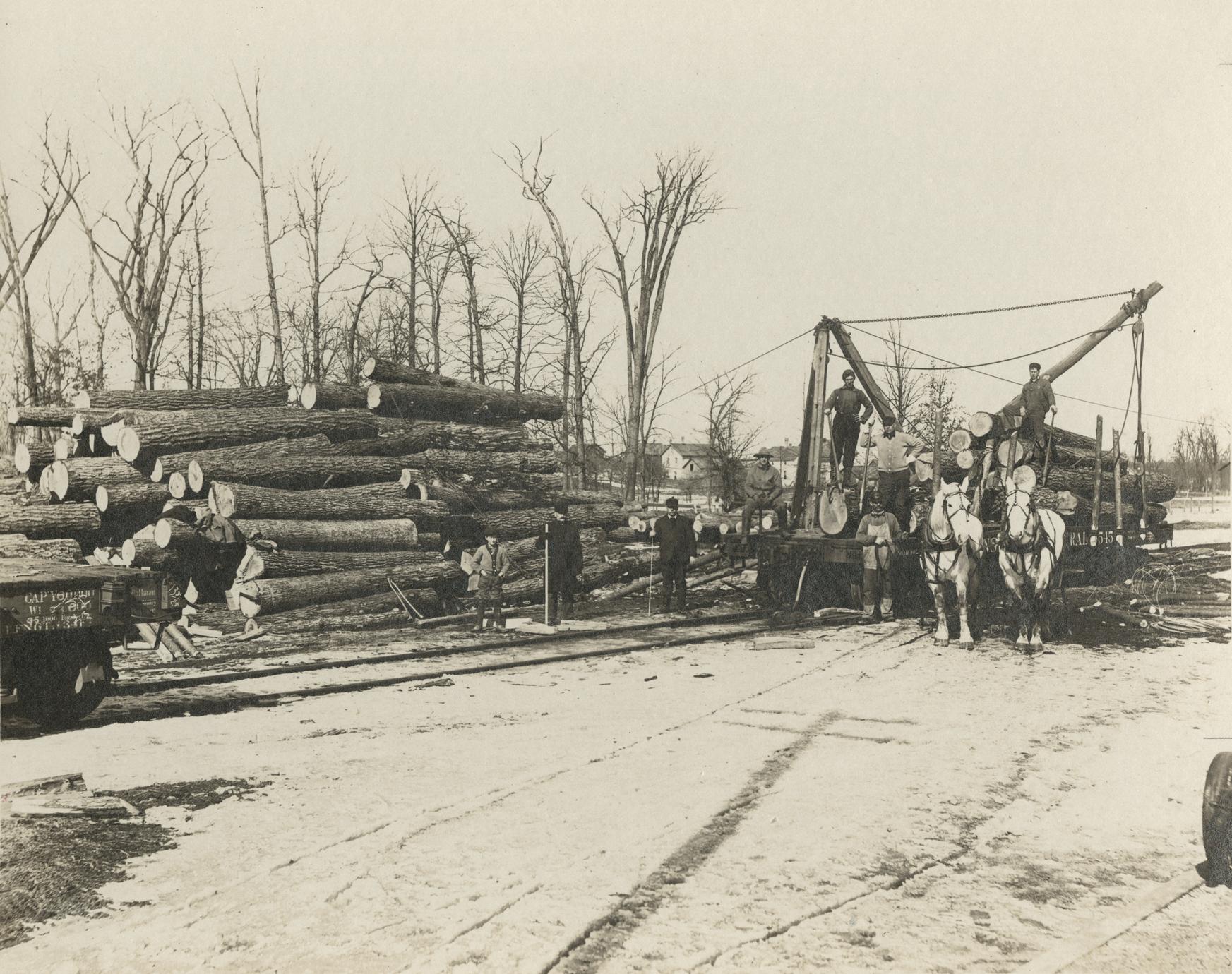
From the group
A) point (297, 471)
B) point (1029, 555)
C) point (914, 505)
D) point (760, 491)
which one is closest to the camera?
point (1029, 555)

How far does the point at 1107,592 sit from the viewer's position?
1756cm

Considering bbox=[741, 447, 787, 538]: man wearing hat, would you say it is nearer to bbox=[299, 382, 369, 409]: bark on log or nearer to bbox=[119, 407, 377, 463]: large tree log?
bbox=[119, 407, 377, 463]: large tree log

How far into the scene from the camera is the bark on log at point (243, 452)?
15.0m

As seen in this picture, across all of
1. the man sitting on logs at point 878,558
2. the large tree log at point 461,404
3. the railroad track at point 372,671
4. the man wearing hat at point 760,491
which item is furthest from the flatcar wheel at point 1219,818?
the large tree log at point 461,404

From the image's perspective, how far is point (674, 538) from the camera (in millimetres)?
16641

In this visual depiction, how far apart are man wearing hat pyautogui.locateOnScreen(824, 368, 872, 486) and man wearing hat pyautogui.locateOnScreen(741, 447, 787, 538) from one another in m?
1.57

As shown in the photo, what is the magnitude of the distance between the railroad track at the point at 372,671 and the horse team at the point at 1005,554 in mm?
2248

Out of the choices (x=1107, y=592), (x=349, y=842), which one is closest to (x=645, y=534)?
(x=1107, y=592)

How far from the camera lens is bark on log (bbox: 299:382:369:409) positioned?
17138 millimetres

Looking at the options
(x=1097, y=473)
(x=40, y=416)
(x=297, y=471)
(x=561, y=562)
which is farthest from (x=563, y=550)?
(x=40, y=416)

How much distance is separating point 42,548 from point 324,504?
360 centimetres

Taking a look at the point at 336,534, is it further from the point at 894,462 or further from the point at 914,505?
the point at 914,505

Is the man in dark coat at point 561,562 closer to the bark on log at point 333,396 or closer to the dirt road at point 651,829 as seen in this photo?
the bark on log at point 333,396

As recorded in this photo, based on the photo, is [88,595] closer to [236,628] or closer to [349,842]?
[349,842]
